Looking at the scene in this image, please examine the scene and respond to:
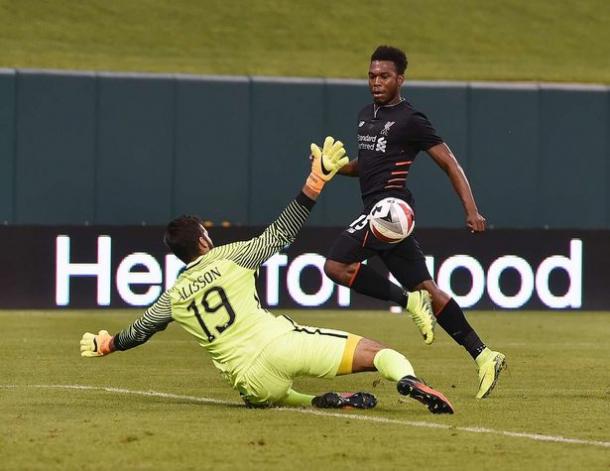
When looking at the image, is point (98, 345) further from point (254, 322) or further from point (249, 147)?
point (249, 147)

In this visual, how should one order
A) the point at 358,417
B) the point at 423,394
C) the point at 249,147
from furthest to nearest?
the point at 249,147
the point at 358,417
the point at 423,394

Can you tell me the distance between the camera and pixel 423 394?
30.8 ft

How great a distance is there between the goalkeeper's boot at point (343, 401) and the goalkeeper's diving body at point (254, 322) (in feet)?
1.02

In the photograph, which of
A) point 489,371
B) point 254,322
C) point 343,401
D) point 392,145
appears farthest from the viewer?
point 392,145

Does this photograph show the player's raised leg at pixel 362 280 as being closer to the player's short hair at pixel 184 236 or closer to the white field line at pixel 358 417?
the white field line at pixel 358 417

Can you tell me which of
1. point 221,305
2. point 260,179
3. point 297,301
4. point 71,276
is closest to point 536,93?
point 260,179

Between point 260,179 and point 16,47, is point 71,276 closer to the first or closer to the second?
point 260,179

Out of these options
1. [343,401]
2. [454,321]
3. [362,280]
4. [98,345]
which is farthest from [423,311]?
[98,345]

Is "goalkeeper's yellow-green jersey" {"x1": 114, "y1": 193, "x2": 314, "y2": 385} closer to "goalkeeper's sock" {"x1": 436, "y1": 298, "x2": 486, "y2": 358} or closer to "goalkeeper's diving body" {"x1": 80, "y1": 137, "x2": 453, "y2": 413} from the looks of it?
"goalkeeper's diving body" {"x1": 80, "y1": 137, "x2": 453, "y2": 413}

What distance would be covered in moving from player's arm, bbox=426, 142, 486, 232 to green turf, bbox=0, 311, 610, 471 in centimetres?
122

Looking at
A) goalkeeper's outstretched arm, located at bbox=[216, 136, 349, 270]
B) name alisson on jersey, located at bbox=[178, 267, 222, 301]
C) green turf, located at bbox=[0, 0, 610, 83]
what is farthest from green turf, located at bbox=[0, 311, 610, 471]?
green turf, located at bbox=[0, 0, 610, 83]

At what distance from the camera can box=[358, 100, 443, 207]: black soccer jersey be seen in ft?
36.3

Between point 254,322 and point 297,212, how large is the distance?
0.74m

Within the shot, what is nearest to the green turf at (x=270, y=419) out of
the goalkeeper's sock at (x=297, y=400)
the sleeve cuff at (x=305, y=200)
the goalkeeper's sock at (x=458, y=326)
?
the goalkeeper's sock at (x=297, y=400)
